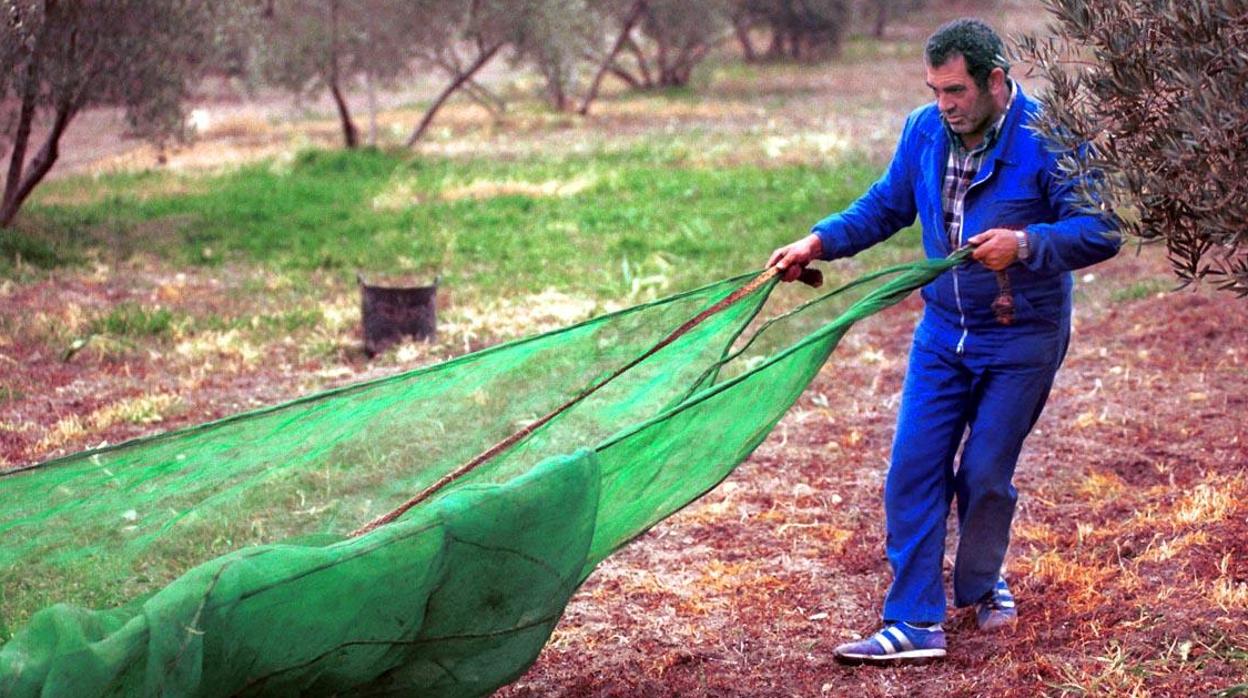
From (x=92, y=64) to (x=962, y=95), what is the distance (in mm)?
8650

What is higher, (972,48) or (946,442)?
(972,48)

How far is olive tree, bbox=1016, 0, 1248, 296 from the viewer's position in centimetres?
338

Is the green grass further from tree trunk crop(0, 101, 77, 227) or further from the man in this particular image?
the man

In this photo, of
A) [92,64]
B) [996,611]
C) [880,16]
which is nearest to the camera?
[996,611]

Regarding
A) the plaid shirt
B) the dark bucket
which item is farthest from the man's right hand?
the dark bucket

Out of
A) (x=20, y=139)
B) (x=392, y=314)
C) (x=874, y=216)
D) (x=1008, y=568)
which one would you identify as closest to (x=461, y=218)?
(x=20, y=139)

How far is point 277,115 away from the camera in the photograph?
22266 mm

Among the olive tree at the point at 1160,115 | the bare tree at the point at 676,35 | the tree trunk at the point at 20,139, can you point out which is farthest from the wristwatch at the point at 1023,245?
the bare tree at the point at 676,35

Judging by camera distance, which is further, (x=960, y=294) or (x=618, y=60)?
(x=618, y=60)

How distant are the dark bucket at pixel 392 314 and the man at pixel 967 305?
4336 millimetres

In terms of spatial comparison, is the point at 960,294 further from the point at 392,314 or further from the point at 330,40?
the point at 330,40

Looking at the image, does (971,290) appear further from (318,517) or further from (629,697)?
(318,517)

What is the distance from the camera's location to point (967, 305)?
4.35 meters

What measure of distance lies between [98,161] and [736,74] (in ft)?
50.3
